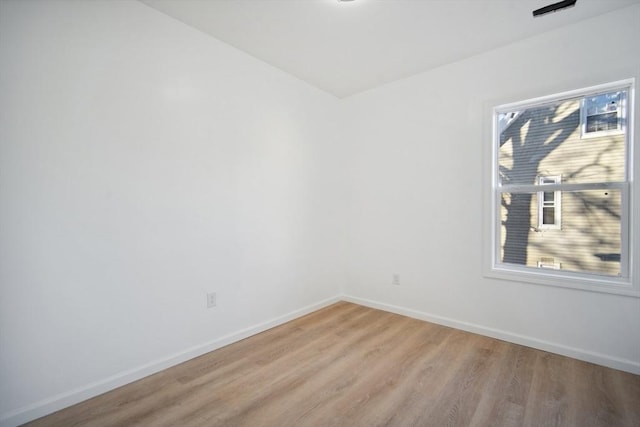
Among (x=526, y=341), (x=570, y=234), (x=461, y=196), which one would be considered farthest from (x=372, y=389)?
(x=570, y=234)

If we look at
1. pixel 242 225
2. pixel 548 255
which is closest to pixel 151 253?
pixel 242 225

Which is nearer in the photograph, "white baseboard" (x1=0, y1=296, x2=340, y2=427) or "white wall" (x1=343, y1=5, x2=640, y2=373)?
"white baseboard" (x1=0, y1=296, x2=340, y2=427)

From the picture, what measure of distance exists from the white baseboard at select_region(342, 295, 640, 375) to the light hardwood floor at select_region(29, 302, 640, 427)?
0.20 ft

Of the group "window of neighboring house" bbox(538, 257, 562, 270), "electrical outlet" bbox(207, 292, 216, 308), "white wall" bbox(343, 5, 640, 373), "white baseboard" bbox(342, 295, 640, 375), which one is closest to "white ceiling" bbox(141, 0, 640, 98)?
"white wall" bbox(343, 5, 640, 373)

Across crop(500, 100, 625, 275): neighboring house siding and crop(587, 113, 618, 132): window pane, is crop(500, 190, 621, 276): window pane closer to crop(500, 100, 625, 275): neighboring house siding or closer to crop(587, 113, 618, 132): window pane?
crop(500, 100, 625, 275): neighboring house siding

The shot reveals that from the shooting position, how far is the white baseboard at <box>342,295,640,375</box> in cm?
219

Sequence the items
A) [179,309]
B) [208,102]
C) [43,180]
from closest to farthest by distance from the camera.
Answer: [43,180], [179,309], [208,102]

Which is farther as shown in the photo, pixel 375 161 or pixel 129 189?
pixel 375 161

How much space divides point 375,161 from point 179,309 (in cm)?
262

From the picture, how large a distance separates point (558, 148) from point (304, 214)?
2.50 meters

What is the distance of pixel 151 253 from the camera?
2.16 metres

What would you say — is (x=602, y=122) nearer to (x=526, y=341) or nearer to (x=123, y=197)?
(x=526, y=341)

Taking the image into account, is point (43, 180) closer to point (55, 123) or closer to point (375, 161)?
point (55, 123)

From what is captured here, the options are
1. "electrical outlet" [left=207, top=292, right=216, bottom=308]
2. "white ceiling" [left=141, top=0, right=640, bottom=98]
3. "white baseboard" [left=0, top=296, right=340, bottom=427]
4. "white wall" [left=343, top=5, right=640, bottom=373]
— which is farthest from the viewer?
"electrical outlet" [left=207, top=292, right=216, bottom=308]
